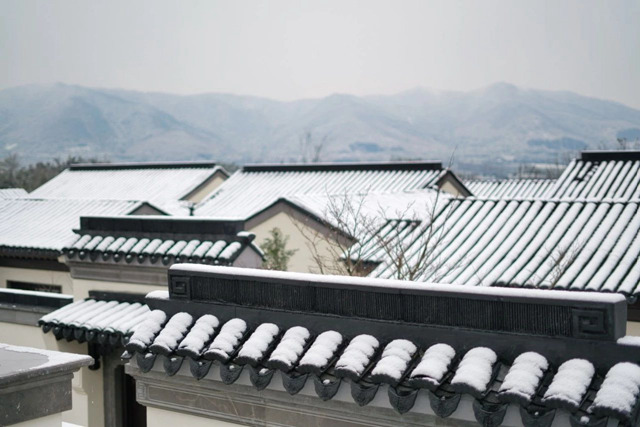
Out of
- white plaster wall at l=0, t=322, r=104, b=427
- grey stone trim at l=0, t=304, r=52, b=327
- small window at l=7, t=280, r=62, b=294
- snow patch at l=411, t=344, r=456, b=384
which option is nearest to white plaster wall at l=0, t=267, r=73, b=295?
small window at l=7, t=280, r=62, b=294

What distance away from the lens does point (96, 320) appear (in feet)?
36.3

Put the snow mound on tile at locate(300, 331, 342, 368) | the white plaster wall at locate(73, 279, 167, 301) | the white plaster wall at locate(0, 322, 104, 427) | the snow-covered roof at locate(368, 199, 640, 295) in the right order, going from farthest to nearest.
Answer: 1. the white plaster wall at locate(73, 279, 167, 301)
2. the white plaster wall at locate(0, 322, 104, 427)
3. the snow-covered roof at locate(368, 199, 640, 295)
4. the snow mound on tile at locate(300, 331, 342, 368)

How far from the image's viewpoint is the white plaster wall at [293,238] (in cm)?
1844

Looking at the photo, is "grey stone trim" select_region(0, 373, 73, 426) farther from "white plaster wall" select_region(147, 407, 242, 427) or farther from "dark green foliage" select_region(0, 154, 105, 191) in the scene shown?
"dark green foliage" select_region(0, 154, 105, 191)

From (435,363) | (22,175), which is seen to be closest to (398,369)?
(435,363)

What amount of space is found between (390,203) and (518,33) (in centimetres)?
14472

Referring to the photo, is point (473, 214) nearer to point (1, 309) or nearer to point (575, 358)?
point (1, 309)

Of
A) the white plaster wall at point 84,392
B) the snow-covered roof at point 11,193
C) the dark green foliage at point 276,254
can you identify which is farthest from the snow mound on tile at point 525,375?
the snow-covered roof at point 11,193

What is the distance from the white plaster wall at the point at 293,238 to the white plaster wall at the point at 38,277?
16.4ft

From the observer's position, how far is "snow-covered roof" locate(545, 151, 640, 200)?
1970cm

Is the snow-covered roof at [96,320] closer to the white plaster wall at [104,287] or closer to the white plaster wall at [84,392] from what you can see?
the white plaster wall at [104,287]

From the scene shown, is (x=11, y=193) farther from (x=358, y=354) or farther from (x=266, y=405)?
(x=358, y=354)

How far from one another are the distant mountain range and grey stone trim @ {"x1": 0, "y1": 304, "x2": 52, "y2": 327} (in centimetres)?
9954

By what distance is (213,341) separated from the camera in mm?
5133
